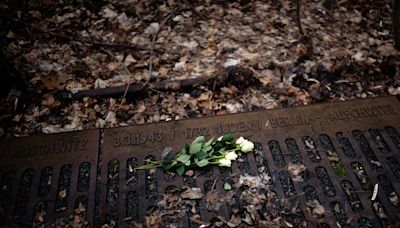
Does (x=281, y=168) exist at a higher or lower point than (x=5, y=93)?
lower

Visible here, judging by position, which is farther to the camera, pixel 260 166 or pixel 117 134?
pixel 117 134

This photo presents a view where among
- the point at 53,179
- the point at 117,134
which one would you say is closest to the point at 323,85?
the point at 117,134

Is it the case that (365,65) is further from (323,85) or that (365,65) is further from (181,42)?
(181,42)

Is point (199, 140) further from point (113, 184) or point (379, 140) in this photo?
point (379, 140)

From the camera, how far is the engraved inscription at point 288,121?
2057 millimetres

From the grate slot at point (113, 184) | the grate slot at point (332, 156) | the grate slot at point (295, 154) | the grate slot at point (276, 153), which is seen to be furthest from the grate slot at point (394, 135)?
the grate slot at point (113, 184)

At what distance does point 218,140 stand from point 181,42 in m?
1.19

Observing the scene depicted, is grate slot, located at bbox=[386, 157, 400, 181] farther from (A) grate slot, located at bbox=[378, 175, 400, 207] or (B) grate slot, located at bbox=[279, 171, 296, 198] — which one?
(B) grate slot, located at bbox=[279, 171, 296, 198]

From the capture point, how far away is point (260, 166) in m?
1.89

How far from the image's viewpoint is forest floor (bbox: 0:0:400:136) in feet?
7.56

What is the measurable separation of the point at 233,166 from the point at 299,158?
15.5 inches

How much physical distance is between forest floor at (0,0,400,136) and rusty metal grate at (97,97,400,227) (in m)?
0.24

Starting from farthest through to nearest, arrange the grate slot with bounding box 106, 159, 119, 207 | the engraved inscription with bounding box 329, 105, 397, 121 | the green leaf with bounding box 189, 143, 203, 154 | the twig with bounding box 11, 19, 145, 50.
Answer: the twig with bounding box 11, 19, 145, 50
the engraved inscription with bounding box 329, 105, 397, 121
the green leaf with bounding box 189, 143, 203, 154
the grate slot with bounding box 106, 159, 119, 207

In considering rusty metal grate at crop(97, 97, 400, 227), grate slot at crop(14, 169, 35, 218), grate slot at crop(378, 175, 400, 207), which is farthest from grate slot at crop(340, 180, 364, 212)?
grate slot at crop(14, 169, 35, 218)
